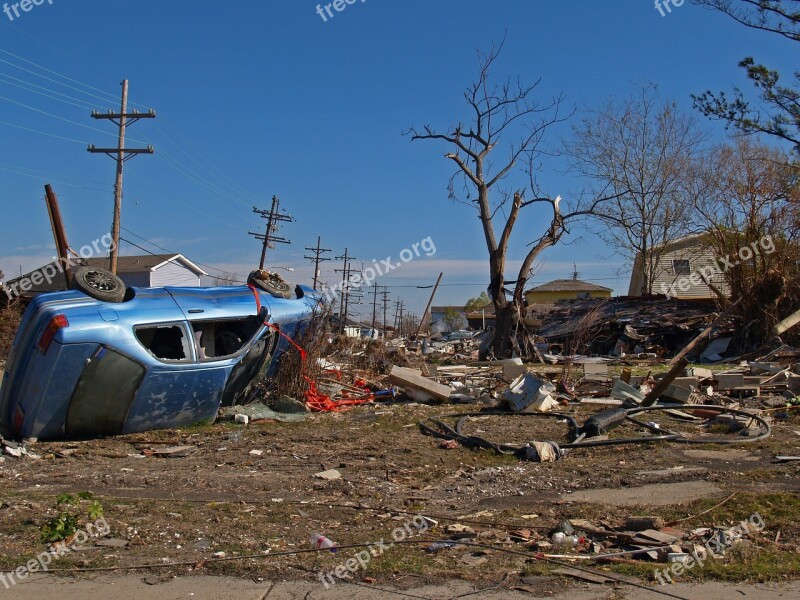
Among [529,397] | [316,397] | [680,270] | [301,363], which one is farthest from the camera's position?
[680,270]

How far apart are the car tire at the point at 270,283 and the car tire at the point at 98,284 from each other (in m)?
2.33

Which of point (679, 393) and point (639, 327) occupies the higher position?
point (639, 327)

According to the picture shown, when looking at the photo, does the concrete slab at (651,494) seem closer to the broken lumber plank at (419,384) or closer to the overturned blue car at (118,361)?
the overturned blue car at (118,361)

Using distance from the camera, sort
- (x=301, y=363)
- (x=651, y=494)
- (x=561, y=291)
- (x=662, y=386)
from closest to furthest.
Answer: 1. (x=651, y=494)
2. (x=662, y=386)
3. (x=301, y=363)
4. (x=561, y=291)

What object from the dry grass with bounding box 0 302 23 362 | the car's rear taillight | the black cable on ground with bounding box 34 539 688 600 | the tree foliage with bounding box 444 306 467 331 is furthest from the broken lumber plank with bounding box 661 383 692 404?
the tree foliage with bounding box 444 306 467 331

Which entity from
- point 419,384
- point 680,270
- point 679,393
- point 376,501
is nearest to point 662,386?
point 679,393

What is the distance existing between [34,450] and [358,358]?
Answer: 839cm

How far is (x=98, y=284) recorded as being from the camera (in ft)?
31.9

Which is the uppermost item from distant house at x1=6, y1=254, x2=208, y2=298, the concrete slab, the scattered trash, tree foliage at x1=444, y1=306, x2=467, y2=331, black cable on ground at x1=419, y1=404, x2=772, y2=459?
distant house at x1=6, y1=254, x2=208, y2=298

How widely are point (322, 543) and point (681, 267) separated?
136 feet

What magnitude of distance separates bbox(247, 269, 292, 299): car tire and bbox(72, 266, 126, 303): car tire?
2334 mm

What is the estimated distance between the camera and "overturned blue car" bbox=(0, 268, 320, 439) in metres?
8.80

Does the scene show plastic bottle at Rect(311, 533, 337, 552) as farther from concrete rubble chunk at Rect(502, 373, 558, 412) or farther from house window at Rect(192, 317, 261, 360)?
concrete rubble chunk at Rect(502, 373, 558, 412)

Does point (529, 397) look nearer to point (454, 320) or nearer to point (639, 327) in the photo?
point (639, 327)
